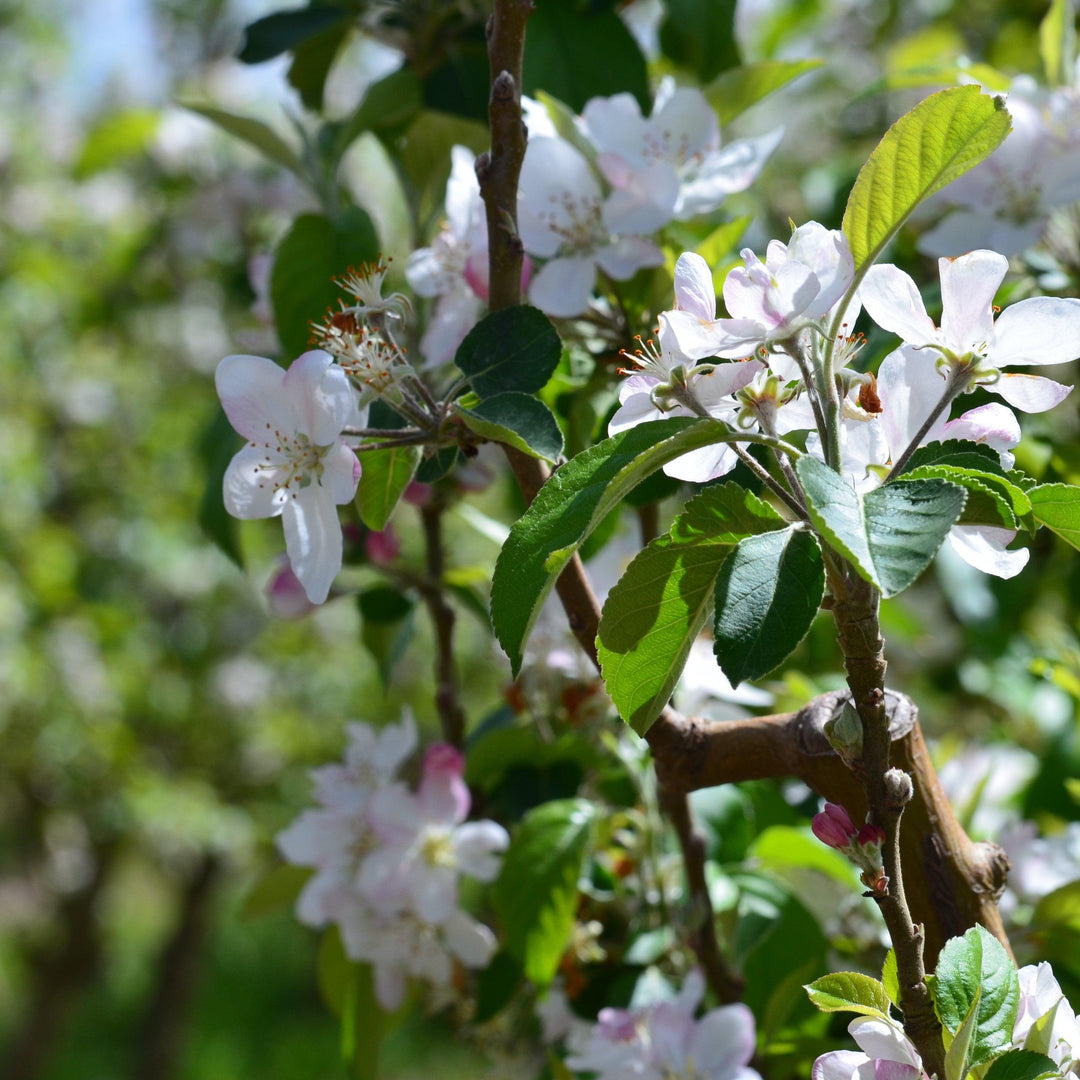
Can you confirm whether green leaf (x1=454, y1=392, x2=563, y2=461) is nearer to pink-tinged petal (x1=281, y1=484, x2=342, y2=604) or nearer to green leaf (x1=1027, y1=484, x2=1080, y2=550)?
pink-tinged petal (x1=281, y1=484, x2=342, y2=604)

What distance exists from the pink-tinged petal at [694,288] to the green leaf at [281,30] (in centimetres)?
73

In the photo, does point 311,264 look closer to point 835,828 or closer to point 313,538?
point 313,538

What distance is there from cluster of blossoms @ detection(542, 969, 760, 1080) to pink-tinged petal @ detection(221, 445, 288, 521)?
454 millimetres

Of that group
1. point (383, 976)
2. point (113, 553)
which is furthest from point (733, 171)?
point (113, 553)

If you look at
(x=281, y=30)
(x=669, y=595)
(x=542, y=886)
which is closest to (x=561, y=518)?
(x=669, y=595)

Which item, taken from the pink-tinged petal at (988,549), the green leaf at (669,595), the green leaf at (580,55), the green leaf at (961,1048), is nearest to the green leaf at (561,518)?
the green leaf at (669,595)

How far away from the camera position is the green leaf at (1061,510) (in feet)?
1.76

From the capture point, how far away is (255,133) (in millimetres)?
1081

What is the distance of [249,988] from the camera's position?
7781mm

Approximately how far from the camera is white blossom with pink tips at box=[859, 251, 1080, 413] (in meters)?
Result: 0.56

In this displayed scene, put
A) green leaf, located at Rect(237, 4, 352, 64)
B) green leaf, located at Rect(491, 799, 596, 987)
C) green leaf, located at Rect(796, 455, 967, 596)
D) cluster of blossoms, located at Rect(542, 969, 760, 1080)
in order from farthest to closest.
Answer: green leaf, located at Rect(237, 4, 352, 64) < green leaf, located at Rect(491, 799, 596, 987) < cluster of blossoms, located at Rect(542, 969, 760, 1080) < green leaf, located at Rect(796, 455, 967, 596)

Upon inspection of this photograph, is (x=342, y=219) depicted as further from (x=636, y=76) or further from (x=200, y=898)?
(x=200, y=898)

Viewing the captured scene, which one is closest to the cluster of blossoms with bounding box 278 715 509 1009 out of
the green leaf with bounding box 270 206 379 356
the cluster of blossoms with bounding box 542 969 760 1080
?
the cluster of blossoms with bounding box 542 969 760 1080

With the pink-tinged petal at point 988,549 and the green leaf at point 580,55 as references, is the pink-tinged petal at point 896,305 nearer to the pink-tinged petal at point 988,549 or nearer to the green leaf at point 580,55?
the pink-tinged petal at point 988,549
